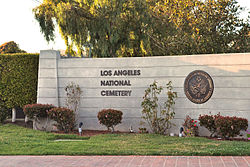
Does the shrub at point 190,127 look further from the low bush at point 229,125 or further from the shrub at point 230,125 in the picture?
the shrub at point 230,125

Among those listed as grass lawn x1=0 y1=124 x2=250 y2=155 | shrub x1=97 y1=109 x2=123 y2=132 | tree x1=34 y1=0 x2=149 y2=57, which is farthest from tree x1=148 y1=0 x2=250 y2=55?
grass lawn x1=0 y1=124 x2=250 y2=155

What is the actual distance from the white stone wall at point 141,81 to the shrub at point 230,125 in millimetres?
927

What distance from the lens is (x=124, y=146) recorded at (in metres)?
9.24

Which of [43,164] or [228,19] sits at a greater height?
[228,19]

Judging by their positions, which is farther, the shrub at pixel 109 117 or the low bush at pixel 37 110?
the low bush at pixel 37 110

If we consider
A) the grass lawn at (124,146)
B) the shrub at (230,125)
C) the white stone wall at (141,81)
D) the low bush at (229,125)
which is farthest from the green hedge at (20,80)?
the shrub at (230,125)

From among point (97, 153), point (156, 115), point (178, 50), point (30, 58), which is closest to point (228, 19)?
point (178, 50)

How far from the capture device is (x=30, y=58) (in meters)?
14.6

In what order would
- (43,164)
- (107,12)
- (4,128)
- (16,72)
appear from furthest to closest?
(107,12) → (16,72) → (4,128) → (43,164)

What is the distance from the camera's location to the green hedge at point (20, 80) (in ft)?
47.7

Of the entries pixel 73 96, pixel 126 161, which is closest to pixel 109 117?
pixel 73 96

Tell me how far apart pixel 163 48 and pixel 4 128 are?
888 cm

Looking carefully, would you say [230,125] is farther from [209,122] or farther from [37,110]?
[37,110]

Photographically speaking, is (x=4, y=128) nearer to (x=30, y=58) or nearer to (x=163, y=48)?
(x=30, y=58)
